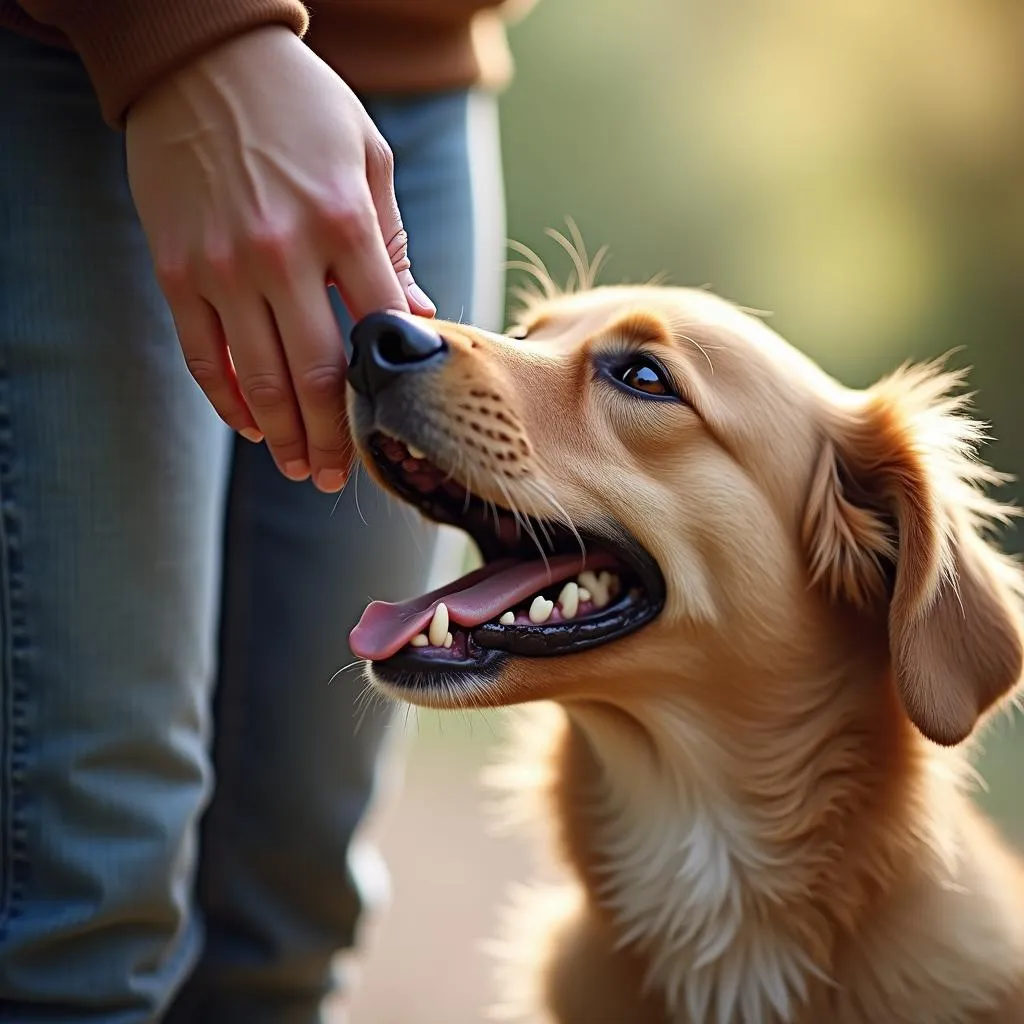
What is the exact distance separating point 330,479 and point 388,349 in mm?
166

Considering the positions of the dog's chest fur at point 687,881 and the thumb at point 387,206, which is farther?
the dog's chest fur at point 687,881

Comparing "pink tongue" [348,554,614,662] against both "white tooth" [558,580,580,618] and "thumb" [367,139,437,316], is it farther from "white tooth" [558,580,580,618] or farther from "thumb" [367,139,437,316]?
"thumb" [367,139,437,316]

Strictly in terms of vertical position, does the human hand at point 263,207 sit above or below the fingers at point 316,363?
above

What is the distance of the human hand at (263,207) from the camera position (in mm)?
1312

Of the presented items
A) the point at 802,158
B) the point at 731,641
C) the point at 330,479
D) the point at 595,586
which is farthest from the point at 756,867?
the point at 802,158

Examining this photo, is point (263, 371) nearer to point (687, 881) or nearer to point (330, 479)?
point (330, 479)

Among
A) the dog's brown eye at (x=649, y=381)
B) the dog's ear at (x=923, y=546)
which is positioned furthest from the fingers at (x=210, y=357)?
the dog's ear at (x=923, y=546)

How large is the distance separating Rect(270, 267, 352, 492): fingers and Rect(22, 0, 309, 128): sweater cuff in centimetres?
26

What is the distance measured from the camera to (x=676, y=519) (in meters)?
1.81

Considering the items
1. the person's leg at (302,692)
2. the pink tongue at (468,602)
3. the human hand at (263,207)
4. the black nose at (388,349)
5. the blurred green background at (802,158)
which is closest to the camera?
the human hand at (263,207)

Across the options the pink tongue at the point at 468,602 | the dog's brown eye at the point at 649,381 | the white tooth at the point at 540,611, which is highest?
the dog's brown eye at the point at 649,381

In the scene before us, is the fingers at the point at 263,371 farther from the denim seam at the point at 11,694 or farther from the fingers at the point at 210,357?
the denim seam at the point at 11,694

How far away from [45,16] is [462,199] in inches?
28.5

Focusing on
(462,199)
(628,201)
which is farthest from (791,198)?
(462,199)
